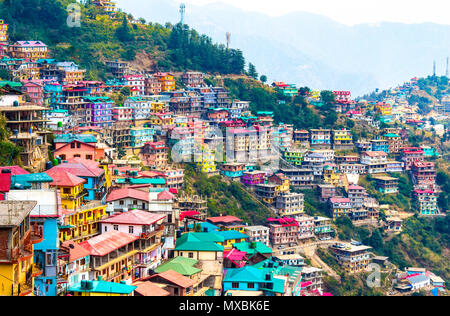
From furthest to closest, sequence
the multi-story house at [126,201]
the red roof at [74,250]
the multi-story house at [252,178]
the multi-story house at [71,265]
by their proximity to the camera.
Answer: the multi-story house at [252,178] < the multi-story house at [126,201] < the red roof at [74,250] < the multi-story house at [71,265]

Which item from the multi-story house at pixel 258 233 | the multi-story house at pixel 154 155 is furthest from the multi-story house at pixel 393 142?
the multi-story house at pixel 154 155

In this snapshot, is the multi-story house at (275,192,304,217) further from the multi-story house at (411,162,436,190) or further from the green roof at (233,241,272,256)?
the multi-story house at (411,162,436,190)

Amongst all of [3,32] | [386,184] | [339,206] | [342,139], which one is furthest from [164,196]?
[342,139]

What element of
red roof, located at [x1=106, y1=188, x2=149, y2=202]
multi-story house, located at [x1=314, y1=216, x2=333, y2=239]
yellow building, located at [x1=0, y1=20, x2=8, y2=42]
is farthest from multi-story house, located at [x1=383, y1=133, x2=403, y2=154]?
red roof, located at [x1=106, y1=188, x2=149, y2=202]

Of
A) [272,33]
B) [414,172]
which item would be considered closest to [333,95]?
[414,172]

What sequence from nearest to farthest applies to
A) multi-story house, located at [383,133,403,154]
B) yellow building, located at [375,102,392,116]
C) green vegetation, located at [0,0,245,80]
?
1. green vegetation, located at [0,0,245,80]
2. multi-story house, located at [383,133,403,154]
3. yellow building, located at [375,102,392,116]

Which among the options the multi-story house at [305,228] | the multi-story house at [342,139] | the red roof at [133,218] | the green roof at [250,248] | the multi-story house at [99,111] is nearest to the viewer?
the red roof at [133,218]

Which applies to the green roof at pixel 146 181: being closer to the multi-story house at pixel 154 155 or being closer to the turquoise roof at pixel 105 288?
the turquoise roof at pixel 105 288
